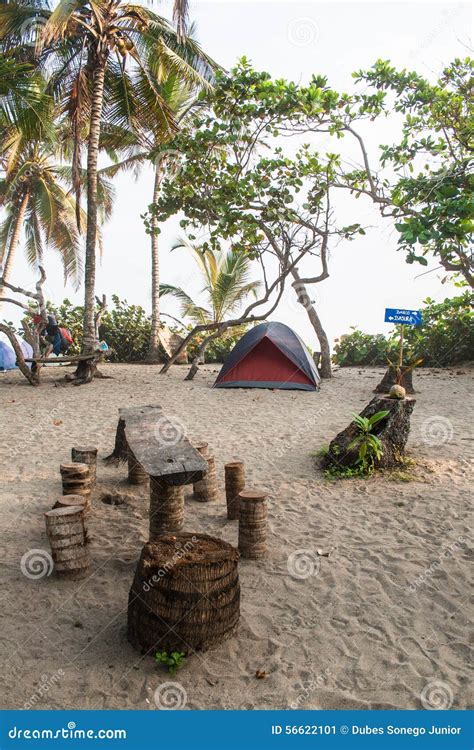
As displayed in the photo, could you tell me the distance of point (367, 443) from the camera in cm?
662

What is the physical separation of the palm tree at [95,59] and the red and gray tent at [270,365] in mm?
3629

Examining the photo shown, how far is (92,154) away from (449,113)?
8.39m

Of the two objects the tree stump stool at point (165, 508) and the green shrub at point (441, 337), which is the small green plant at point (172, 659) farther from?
the green shrub at point (441, 337)

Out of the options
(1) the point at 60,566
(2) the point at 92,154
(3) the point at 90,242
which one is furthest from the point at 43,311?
(1) the point at 60,566

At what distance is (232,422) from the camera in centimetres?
923

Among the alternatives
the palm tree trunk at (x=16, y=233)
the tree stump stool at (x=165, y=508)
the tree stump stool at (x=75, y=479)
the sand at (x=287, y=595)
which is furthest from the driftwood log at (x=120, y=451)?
the palm tree trunk at (x=16, y=233)

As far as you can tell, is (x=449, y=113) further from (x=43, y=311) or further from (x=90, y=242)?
(x=43, y=311)

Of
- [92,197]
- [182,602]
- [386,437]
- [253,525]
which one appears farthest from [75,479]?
[92,197]

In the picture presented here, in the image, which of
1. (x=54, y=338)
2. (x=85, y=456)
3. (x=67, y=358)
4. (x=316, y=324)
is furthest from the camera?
(x=54, y=338)

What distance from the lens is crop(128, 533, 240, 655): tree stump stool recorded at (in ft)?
11.1

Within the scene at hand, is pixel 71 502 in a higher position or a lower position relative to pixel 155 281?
lower

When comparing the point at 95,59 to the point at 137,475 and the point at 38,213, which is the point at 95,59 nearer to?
the point at 38,213

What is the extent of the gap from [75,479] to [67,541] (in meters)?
1.14

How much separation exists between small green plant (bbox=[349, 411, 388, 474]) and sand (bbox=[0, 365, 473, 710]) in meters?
0.31
